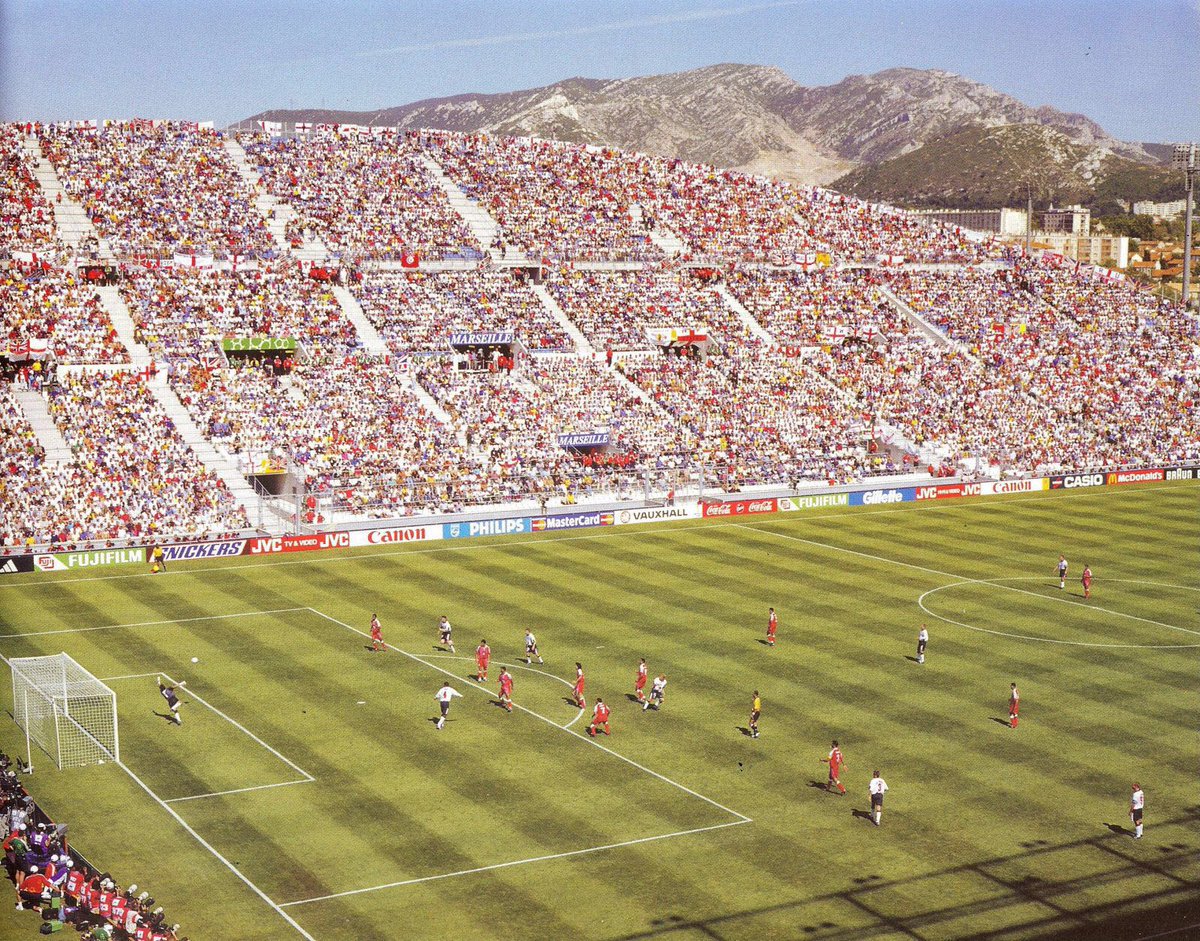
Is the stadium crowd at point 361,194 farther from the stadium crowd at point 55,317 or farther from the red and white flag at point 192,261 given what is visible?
the stadium crowd at point 55,317

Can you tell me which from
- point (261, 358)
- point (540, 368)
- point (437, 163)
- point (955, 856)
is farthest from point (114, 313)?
point (955, 856)

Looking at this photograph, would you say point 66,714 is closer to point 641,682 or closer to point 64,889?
point 64,889

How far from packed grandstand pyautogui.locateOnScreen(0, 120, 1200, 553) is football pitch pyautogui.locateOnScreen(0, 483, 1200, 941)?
11.2 metres

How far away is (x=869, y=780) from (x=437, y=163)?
246 ft

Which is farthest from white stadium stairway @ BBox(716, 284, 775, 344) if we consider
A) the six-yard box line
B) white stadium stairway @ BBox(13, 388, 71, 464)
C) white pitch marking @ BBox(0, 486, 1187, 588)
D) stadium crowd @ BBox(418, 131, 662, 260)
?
the six-yard box line

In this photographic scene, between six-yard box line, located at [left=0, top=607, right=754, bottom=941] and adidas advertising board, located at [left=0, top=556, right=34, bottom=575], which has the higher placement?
adidas advertising board, located at [left=0, top=556, right=34, bottom=575]

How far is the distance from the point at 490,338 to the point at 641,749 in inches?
1928

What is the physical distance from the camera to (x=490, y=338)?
79750 millimetres

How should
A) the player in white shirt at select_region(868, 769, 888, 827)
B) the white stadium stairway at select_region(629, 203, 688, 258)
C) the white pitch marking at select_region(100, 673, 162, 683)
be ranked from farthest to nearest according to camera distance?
the white stadium stairway at select_region(629, 203, 688, 258)
the white pitch marking at select_region(100, 673, 162, 683)
the player in white shirt at select_region(868, 769, 888, 827)

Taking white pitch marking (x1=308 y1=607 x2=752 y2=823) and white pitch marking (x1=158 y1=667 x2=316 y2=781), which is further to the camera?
white pitch marking (x1=158 y1=667 x2=316 y2=781)

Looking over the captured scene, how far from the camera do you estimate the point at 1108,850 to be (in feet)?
90.4

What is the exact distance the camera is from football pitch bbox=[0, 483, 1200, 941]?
25.4m

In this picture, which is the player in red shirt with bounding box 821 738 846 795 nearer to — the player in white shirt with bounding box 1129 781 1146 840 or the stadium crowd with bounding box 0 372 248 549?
the player in white shirt with bounding box 1129 781 1146 840

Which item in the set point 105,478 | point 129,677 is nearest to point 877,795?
point 129,677
